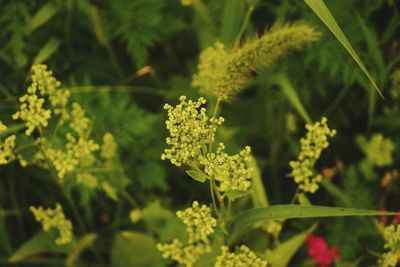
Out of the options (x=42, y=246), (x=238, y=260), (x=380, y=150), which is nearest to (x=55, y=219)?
(x=42, y=246)

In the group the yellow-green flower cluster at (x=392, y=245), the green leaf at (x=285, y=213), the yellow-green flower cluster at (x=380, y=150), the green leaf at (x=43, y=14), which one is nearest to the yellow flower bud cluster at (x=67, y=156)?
the green leaf at (x=285, y=213)

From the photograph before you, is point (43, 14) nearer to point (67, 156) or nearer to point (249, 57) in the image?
point (67, 156)

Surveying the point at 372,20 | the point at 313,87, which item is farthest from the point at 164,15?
the point at 372,20

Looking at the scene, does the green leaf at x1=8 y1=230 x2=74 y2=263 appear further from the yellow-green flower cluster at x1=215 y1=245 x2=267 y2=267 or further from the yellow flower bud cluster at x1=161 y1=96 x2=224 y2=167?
the yellow flower bud cluster at x1=161 y1=96 x2=224 y2=167

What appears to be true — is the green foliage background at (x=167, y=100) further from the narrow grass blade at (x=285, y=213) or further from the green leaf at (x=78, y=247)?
the narrow grass blade at (x=285, y=213)

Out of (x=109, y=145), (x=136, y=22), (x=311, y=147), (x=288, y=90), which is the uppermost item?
(x=136, y=22)

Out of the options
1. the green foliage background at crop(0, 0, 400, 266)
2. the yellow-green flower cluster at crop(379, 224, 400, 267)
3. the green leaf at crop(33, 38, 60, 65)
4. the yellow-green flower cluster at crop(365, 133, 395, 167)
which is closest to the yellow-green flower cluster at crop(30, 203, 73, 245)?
the green foliage background at crop(0, 0, 400, 266)

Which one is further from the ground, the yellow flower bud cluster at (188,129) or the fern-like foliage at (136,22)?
the fern-like foliage at (136,22)
